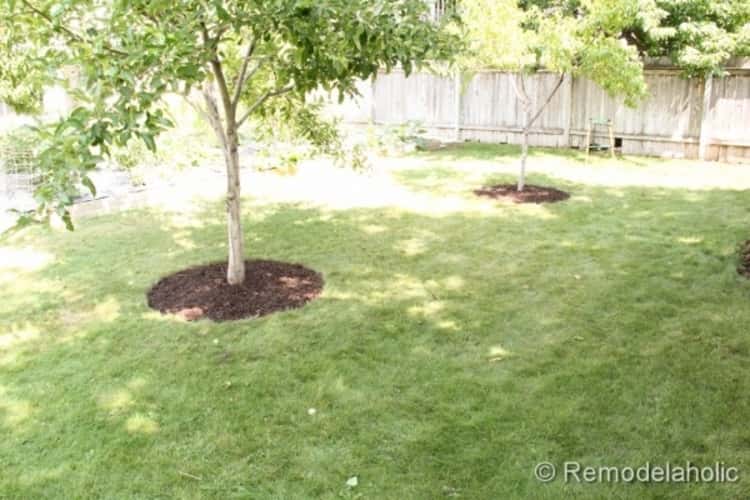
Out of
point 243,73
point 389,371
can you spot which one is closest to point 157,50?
point 243,73

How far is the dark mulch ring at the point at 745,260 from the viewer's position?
19.5 feet

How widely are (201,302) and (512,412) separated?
278 cm

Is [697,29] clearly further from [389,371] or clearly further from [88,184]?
[88,184]

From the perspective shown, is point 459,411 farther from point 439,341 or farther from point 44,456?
point 44,456

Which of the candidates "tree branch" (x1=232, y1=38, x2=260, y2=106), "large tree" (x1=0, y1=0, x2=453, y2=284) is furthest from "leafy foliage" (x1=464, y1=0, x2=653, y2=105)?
Result: "large tree" (x1=0, y1=0, x2=453, y2=284)

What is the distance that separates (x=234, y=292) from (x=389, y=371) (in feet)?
6.10

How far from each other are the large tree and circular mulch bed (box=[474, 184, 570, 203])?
15.5ft

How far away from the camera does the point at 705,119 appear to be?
11922 mm

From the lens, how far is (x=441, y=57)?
4.23m

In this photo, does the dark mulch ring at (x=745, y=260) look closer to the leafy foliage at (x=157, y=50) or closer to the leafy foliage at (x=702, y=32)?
the leafy foliage at (x=157, y=50)

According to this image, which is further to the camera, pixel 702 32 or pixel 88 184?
pixel 702 32

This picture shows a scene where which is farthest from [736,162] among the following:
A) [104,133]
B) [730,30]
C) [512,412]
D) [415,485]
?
[104,133]

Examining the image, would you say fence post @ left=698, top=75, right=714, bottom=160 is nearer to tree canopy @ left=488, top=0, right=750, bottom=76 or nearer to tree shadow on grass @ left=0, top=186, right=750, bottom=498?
tree canopy @ left=488, top=0, right=750, bottom=76

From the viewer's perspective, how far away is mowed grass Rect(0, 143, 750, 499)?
3.30 m
